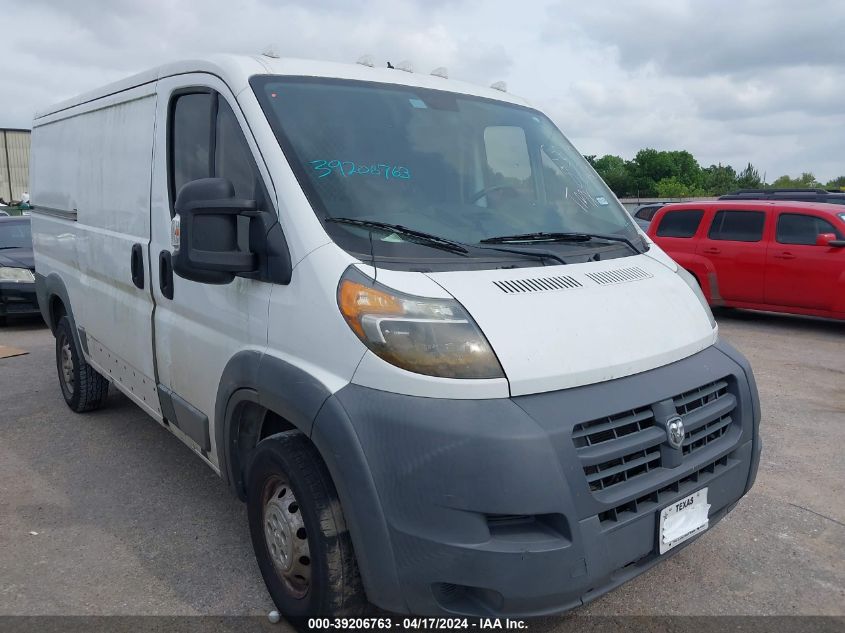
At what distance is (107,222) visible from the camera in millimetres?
4297

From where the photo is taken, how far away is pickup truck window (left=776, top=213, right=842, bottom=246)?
9312 millimetres

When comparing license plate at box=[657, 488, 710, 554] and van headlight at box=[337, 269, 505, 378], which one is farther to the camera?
license plate at box=[657, 488, 710, 554]

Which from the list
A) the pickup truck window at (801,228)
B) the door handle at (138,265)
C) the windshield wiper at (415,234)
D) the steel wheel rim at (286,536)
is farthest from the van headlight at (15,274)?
the pickup truck window at (801,228)

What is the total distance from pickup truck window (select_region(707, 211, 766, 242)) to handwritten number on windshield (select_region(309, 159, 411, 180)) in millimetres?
8332

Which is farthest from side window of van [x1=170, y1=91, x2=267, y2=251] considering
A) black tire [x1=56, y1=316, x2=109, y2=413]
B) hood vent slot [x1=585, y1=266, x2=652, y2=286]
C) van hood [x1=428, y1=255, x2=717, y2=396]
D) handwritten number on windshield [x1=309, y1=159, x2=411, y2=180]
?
black tire [x1=56, y1=316, x2=109, y2=413]

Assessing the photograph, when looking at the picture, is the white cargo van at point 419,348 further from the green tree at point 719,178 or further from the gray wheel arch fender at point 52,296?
the green tree at point 719,178

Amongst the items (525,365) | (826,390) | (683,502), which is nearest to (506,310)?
(525,365)

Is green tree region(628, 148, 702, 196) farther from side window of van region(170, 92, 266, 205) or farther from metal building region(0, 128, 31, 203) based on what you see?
side window of van region(170, 92, 266, 205)

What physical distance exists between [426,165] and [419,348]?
3.37ft

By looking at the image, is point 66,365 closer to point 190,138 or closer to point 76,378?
point 76,378

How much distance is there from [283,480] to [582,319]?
1205 millimetres

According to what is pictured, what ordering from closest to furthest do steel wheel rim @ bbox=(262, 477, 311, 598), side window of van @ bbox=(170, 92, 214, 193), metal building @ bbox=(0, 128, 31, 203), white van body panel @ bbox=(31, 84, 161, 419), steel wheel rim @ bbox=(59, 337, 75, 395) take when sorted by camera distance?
1. steel wheel rim @ bbox=(262, 477, 311, 598)
2. side window of van @ bbox=(170, 92, 214, 193)
3. white van body panel @ bbox=(31, 84, 161, 419)
4. steel wheel rim @ bbox=(59, 337, 75, 395)
5. metal building @ bbox=(0, 128, 31, 203)

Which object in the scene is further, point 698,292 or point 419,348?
point 698,292

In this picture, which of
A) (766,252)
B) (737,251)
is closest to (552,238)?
(766,252)
